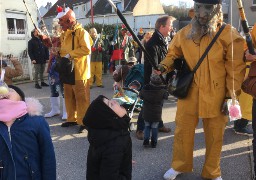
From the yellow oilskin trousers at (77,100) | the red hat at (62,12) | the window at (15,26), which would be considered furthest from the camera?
the window at (15,26)

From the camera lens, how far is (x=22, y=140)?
2055 millimetres

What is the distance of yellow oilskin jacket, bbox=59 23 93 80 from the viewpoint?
15.6ft

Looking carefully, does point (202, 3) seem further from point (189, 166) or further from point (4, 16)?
point (4, 16)

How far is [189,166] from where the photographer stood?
3.41 metres

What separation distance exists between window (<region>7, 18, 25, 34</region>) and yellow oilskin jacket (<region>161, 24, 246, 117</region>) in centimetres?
1624

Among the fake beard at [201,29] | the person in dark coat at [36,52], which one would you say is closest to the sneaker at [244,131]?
the fake beard at [201,29]

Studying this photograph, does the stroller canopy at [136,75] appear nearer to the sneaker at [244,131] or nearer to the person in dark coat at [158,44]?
the person in dark coat at [158,44]

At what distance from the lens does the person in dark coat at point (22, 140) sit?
2025 mm

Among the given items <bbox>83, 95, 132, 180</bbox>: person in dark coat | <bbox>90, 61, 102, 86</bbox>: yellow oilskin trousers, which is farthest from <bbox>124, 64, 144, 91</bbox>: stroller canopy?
<bbox>90, 61, 102, 86</bbox>: yellow oilskin trousers

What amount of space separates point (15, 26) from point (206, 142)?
54.7 feet

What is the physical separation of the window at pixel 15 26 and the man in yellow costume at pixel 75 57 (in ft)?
45.0

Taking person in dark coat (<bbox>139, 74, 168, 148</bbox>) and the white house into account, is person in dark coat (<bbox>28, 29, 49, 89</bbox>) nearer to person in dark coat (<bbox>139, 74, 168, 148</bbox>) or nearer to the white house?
person in dark coat (<bbox>139, 74, 168, 148</bbox>)

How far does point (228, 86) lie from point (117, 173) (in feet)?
5.16

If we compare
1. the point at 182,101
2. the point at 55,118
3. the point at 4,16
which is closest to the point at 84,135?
the point at 55,118
